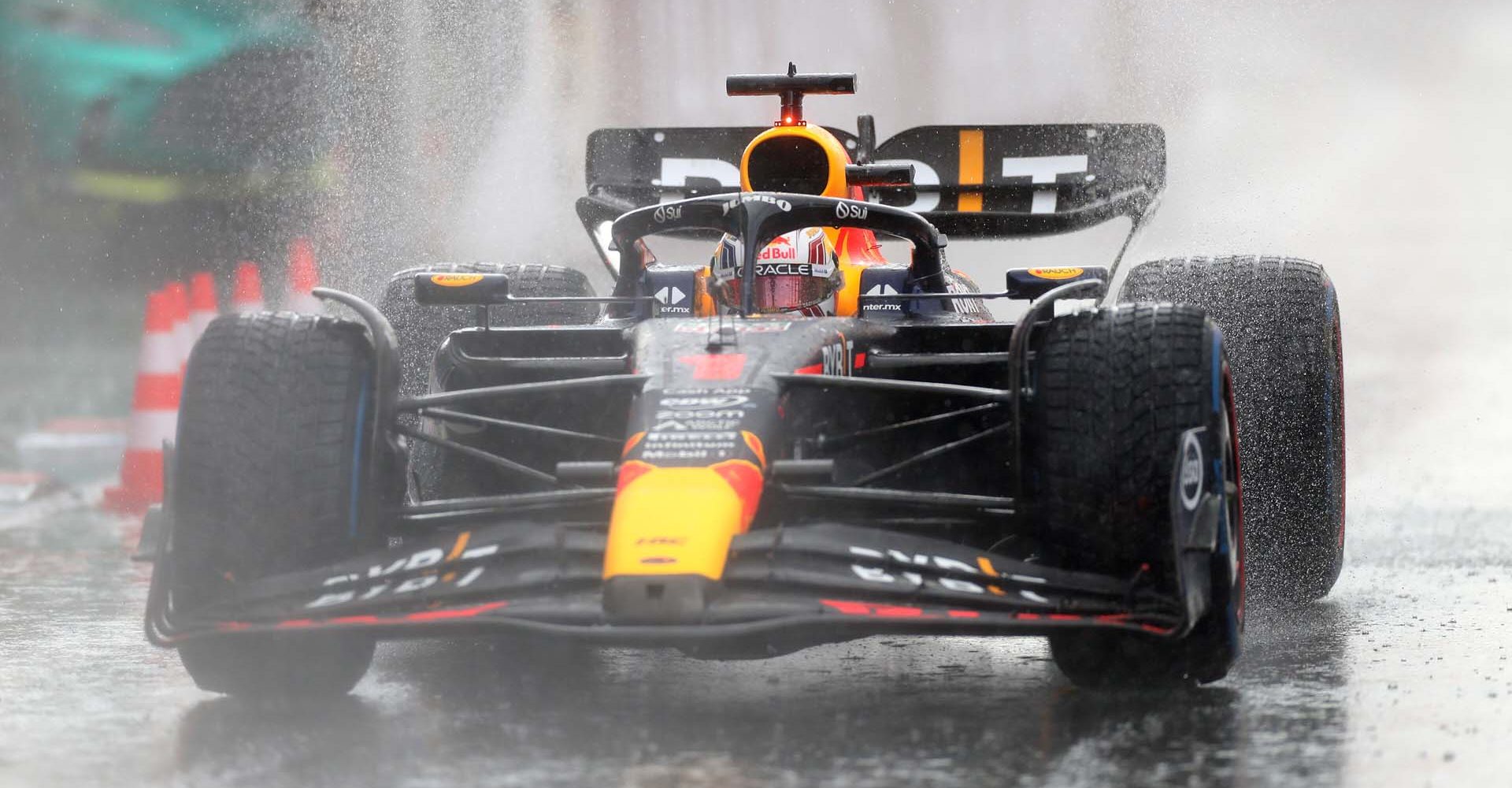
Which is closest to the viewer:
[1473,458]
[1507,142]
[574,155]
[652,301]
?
[652,301]

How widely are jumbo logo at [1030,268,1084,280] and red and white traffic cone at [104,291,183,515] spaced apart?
532cm

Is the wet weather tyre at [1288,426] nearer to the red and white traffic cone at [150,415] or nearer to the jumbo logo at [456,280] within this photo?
the jumbo logo at [456,280]

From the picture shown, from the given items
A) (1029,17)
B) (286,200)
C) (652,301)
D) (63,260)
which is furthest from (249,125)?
(652,301)

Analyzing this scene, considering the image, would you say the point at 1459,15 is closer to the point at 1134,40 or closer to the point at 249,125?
the point at 1134,40

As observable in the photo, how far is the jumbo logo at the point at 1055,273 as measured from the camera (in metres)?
5.48

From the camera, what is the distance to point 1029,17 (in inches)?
583

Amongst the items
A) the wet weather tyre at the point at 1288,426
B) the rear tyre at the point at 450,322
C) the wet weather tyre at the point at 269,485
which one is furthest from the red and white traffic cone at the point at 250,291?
the wet weather tyre at the point at 269,485

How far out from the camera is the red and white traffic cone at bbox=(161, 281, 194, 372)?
1021cm

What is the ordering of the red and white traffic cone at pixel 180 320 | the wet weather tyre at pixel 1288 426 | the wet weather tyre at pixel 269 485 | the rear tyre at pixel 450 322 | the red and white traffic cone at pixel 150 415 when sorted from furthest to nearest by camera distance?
the red and white traffic cone at pixel 180 320
the red and white traffic cone at pixel 150 415
the wet weather tyre at pixel 1288 426
the rear tyre at pixel 450 322
the wet weather tyre at pixel 269 485

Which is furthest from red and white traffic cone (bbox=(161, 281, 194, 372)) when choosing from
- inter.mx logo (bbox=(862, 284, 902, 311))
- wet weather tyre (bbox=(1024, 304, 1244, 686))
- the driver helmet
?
wet weather tyre (bbox=(1024, 304, 1244, 686))

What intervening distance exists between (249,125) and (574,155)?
2.48 metres

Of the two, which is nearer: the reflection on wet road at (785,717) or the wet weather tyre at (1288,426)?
the reflection on wet road at (785,717)

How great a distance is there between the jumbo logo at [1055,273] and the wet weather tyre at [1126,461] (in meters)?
0.97

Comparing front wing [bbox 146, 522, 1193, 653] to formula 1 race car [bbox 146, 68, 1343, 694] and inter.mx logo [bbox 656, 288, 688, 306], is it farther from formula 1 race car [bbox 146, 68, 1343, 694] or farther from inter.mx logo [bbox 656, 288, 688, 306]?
inter.mx logo [bbox 656, 288, 688, 306]
